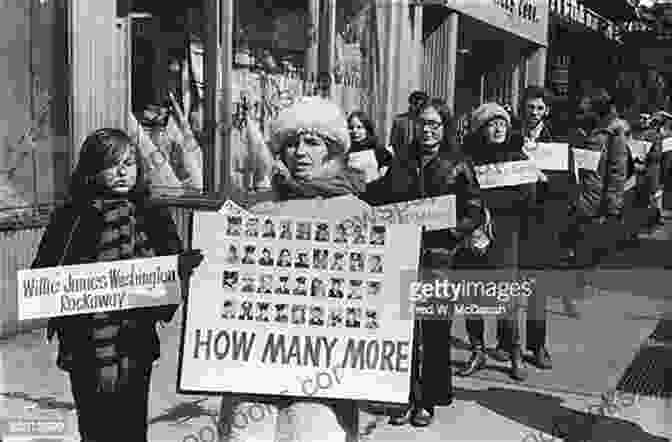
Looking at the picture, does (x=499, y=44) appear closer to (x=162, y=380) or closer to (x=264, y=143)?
(x=264, y=143)

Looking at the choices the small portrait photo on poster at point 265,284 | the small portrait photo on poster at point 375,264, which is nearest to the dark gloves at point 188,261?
the small portrait photo on poster at point 265,284

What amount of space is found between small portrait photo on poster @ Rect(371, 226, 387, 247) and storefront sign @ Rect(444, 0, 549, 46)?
902mm

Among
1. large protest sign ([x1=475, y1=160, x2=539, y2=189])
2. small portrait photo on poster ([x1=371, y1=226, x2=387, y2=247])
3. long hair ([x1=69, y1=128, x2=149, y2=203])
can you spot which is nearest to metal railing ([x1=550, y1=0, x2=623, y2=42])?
large protest sign ([x1=475, y1=160, x2=539, y2=189])

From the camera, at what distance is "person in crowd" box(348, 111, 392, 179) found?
135 inches

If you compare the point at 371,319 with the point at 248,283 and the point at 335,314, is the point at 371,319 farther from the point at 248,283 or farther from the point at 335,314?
the point at 248,283

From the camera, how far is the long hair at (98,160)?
10.2 feet

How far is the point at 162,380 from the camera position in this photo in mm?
3342

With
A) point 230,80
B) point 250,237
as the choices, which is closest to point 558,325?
point 250,237

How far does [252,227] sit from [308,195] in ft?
0.73

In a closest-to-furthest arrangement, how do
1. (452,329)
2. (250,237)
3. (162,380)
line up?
(250,237) < (162,380) < (452,329)

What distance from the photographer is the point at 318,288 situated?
3176mm

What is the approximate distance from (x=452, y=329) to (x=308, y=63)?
119 centimetres

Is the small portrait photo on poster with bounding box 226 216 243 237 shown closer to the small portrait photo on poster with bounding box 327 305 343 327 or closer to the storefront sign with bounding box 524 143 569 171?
the small portrait photo on poster with bounding box 327 305 343 327

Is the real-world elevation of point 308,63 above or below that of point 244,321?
above
